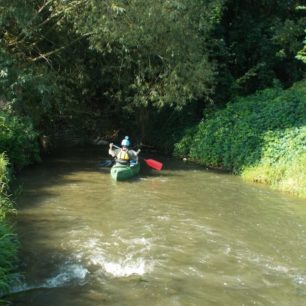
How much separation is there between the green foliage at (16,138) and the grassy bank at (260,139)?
6736mm

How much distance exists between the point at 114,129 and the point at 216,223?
54.2 feet

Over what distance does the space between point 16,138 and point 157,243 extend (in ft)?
24.4

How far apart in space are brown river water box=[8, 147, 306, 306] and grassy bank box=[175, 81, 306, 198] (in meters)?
0.81

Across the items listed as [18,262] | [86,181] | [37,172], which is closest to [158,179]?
[86,181]

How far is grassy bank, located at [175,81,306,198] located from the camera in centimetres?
1513

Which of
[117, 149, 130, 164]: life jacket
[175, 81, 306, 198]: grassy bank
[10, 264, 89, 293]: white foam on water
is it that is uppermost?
[175, 81, 306, 198]: grassy bank

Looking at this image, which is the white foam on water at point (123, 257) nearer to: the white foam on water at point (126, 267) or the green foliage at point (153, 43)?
the white foam on water at point (126, 267)

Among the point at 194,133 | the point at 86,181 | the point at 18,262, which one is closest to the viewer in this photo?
the point at 18,262

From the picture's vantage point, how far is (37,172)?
16781 millimetres

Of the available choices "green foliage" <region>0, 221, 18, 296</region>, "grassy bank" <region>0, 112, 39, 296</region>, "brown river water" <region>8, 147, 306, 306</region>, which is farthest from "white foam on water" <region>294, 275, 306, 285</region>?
"grassy bank" <region>0, 112, 39, 296</region>

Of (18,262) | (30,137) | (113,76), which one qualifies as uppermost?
(113,76)

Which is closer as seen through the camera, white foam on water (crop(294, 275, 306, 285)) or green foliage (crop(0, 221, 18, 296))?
green foliage (crop(0, 221, 18, 296))

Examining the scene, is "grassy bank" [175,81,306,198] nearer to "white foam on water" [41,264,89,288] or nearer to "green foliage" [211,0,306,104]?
"green foliage" [211,0,306,104]

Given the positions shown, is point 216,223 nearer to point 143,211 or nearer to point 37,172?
point 143,211
